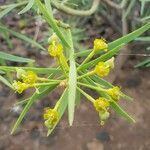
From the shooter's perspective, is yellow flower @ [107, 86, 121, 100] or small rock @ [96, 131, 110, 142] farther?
small rock @ [96, 131, 110, 142]

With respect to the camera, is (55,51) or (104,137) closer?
(55,51)

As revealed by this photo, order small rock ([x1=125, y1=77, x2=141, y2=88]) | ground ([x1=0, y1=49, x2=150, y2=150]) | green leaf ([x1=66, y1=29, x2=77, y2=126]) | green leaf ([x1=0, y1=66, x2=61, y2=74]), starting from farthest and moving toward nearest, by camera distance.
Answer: small rock ([x1=125, y1=77, x2=141, y2=88]) → ground ([x1=0, y1=49, x2=150, y2=150]) → green leaf ([x1=0, y1=66, x2=61, y2=74]) → green leaf ([x1=66, y1=29, x2=77, y2=126])

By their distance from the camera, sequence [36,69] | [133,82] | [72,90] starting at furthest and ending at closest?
[133,82]
[36,69]
[72,90]

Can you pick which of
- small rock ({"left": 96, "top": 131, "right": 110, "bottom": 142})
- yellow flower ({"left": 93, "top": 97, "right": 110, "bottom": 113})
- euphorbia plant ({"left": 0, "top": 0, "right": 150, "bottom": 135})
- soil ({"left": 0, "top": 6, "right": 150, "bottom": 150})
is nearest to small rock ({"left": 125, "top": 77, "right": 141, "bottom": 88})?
soil ({"left": 0, "top": 6, "right": 150, "bottom": 150})

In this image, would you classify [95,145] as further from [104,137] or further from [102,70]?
[102,70]

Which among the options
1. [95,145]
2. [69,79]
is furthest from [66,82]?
[95,145]

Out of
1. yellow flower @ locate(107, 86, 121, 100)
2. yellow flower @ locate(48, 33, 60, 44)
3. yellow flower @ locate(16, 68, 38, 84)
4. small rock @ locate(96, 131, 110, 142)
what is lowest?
small rock @ locate(96, 131, 110, 142)

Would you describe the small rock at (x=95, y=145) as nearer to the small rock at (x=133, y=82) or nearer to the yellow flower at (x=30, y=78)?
the small rock at (x=133, y=82)

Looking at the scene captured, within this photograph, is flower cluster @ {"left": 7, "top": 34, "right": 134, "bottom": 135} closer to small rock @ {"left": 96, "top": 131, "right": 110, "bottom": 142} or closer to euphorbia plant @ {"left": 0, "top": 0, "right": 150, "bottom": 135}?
euphorbia plant @ {"left": 0, "top": 0, "right": 150, "bottom": 135}

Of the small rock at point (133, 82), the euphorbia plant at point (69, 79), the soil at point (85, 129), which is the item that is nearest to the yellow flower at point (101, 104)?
the euphorbia plant at point (69, 79)

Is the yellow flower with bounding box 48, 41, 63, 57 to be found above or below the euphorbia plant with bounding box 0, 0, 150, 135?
above

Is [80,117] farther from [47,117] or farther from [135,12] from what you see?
[47,117]
